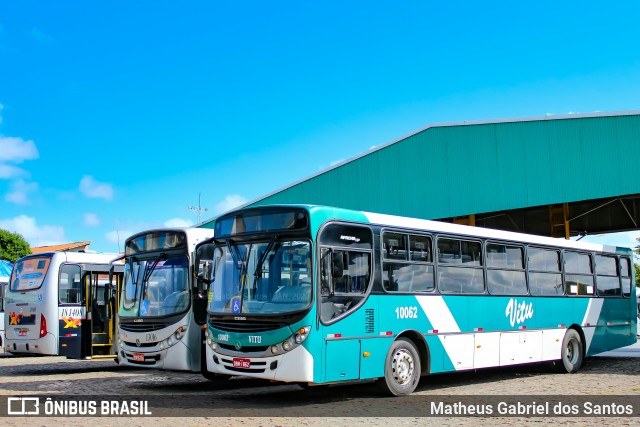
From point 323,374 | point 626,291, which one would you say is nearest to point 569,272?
point 626,291

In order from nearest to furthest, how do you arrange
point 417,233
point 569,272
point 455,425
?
1. point 455,425
2. point 417,233
3. point 569,272

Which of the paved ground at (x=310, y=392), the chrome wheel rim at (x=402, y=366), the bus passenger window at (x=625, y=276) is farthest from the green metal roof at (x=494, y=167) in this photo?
the chrome wheel rim at (x=402, y=366)

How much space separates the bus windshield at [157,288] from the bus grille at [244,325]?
2.05 m

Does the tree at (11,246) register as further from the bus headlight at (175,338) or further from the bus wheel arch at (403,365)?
the bus wheel arch at (403,365)

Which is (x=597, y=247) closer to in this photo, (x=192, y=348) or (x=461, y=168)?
(x=461, y=168)

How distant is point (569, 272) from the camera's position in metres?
15.4

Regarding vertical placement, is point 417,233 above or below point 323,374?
above

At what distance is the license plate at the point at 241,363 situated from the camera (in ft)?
31.7

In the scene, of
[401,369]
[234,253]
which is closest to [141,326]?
[234,253]

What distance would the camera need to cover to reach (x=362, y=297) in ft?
33.2

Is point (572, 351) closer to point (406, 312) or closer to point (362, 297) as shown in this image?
point (406, 312)

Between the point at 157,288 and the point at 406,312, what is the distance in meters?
4.76

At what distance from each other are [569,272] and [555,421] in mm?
7231

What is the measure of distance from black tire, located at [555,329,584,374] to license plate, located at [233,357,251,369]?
814cm
